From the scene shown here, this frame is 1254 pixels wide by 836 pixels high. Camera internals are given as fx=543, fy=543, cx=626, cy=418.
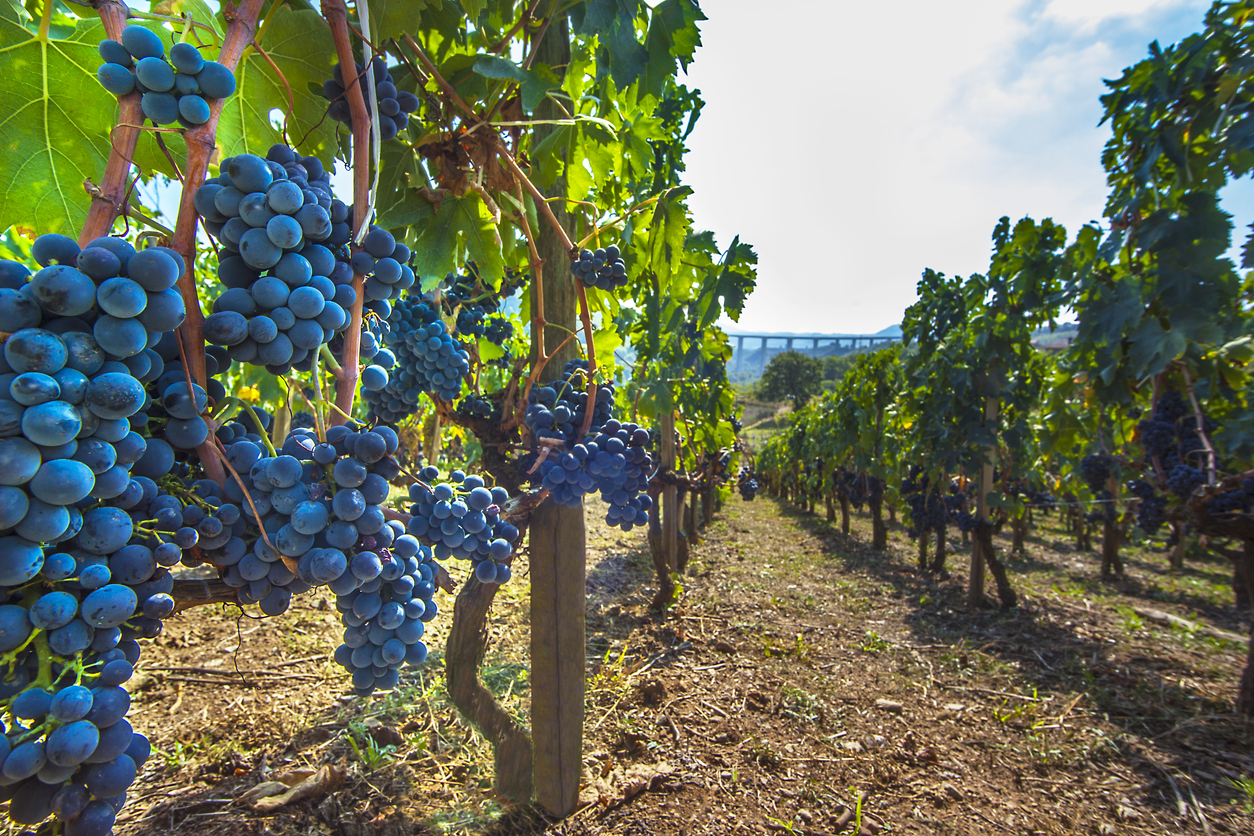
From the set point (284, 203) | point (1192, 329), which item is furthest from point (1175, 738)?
point (284, 203)

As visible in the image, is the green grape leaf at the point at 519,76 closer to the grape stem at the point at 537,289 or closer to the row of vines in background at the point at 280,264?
the row of vines in background at the point at 280,264

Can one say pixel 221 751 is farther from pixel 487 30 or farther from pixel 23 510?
pixel 487 30

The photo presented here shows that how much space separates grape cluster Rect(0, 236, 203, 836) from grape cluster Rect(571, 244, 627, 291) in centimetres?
128

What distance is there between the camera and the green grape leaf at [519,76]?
Answer: 4.83 feet

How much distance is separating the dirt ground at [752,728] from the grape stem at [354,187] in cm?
228

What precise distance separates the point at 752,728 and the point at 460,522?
332 cm

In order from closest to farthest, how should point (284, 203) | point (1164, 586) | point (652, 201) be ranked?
point (284, 203) → point (652, 201) → point (1164, 586)

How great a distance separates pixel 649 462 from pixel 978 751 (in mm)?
3458

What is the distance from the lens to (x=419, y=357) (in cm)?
266

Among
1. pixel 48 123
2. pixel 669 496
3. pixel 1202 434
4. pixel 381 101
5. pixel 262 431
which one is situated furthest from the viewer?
pixel 669 496

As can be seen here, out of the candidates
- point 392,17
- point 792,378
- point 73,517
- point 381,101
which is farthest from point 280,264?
point 792,378

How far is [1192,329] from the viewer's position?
3.51 m

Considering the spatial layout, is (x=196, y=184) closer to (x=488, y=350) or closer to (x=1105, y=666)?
(x=488, y=350)

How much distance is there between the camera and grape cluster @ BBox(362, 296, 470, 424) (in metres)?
2.62
